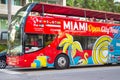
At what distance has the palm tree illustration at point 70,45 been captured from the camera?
22.1 m

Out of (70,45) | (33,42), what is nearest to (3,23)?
(70,45)

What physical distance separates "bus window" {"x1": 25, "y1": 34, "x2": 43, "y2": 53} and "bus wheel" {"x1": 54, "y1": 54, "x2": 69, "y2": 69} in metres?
1.43

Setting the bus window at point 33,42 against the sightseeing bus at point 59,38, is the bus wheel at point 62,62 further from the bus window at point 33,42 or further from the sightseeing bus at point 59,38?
the bus window at point 33,42

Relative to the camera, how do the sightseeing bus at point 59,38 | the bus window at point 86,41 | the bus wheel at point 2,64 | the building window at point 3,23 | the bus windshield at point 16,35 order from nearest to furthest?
the bus windshield at point 16,35 < the sightseeing bus at point 59,38 < the bus wheel at point 2,64 < the bus window at point 86,41 < the building window at point 3,23

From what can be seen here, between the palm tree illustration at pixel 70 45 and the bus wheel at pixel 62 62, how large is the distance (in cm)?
30

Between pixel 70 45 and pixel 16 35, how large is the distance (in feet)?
11.3

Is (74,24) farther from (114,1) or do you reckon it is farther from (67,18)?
(114,1)

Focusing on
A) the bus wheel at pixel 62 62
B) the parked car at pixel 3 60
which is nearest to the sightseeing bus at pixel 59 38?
the bus wheel at pixel 62 62

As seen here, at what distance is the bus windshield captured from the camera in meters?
20.4

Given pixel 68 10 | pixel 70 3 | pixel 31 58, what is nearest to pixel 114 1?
pixel 70 3

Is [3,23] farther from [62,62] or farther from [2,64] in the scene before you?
[62,62]

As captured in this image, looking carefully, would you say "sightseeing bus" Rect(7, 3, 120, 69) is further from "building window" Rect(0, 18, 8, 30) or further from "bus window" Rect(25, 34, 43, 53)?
"building window" Rect(0, 18, 8, 30)

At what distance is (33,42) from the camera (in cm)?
2077

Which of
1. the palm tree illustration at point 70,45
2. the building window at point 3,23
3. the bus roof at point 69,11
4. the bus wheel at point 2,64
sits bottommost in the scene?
the bus wheel at point 2,64
